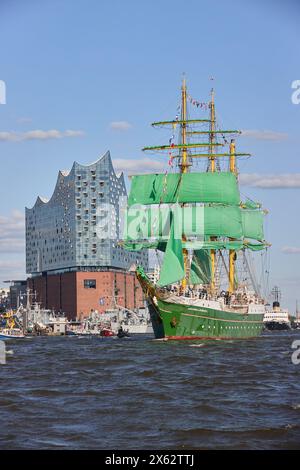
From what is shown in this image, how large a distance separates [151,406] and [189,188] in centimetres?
6711

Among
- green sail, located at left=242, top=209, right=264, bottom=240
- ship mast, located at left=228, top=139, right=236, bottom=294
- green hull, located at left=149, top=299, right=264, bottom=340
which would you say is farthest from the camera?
green sail, located at left=242, top=209, right=264, bottom=240

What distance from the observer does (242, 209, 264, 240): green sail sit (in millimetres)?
110750

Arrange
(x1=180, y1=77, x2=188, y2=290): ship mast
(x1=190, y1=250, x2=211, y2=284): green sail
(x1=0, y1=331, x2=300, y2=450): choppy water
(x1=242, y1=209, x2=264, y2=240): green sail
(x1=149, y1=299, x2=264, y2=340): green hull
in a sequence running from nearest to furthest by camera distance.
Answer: (x1=0, y1=331, x2=300, y2=450): choppy water → (x1=149, y1=299, x2=264, y2=340): green hull → (x1=180, y1=77, x2=188, y2=290): ship mast → (x1=190, y1=250, x2=211, y2=284): green sail → (x1=242, y1=209, x2=264, y2=240): green sail

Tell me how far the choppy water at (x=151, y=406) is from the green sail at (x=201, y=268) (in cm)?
5202

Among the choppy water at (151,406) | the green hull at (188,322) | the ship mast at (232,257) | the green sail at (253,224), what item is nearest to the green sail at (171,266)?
the green hull at (188,322)

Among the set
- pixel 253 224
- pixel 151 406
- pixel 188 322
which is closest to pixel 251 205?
pixel 253 224

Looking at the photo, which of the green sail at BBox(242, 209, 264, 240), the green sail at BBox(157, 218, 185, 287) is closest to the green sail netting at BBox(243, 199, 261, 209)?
the green sail at BBox(242, 209, 264, 240)

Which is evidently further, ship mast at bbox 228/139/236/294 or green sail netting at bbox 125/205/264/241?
ship mast at bbox 228/139/236/294

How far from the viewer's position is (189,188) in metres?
97.5

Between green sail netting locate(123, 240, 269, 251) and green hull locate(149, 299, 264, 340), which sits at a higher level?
green sail netting locate(123, 240, 269, 251)

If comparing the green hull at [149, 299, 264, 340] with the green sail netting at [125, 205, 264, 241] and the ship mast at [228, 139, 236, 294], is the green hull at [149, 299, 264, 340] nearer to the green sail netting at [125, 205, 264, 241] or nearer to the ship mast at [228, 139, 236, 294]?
the green sail netting at [125, 205, 264, 241]

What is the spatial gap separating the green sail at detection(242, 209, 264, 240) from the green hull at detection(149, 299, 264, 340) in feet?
59.6
